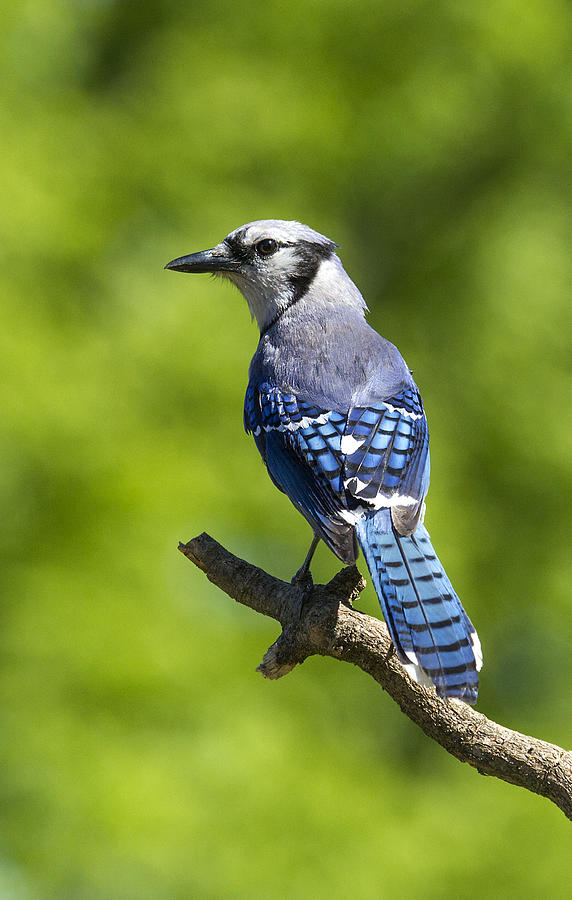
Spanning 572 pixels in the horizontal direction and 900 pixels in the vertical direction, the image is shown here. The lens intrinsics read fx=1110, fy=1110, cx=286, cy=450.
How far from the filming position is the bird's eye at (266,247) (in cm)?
257

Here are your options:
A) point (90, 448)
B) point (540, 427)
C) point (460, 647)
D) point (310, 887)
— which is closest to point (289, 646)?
point (460, 647)

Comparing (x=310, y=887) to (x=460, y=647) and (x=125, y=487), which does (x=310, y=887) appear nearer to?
(x=125, y=487)

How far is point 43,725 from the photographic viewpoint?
12.5 feet

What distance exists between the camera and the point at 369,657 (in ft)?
6.09

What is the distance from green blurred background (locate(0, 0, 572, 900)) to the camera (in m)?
3.78

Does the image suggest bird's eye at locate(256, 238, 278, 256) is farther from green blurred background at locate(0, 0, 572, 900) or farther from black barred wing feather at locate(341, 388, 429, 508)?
green blurred background at locate(0, 0, 572, 900)

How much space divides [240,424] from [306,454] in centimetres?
233

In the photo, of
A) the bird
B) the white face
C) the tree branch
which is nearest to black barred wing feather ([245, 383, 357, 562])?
the bird

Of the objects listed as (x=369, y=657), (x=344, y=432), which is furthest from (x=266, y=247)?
(x=369, y=657)

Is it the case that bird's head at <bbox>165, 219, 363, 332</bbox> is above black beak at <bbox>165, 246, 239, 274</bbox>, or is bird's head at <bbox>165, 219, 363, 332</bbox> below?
above

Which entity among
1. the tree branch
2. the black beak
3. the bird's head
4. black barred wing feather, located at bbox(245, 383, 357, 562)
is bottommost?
the tree branch

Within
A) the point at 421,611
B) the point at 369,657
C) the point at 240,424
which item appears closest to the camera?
the point at 421,611

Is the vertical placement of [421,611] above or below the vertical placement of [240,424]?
below

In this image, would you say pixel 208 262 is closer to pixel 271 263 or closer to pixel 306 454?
pixel 271 263
